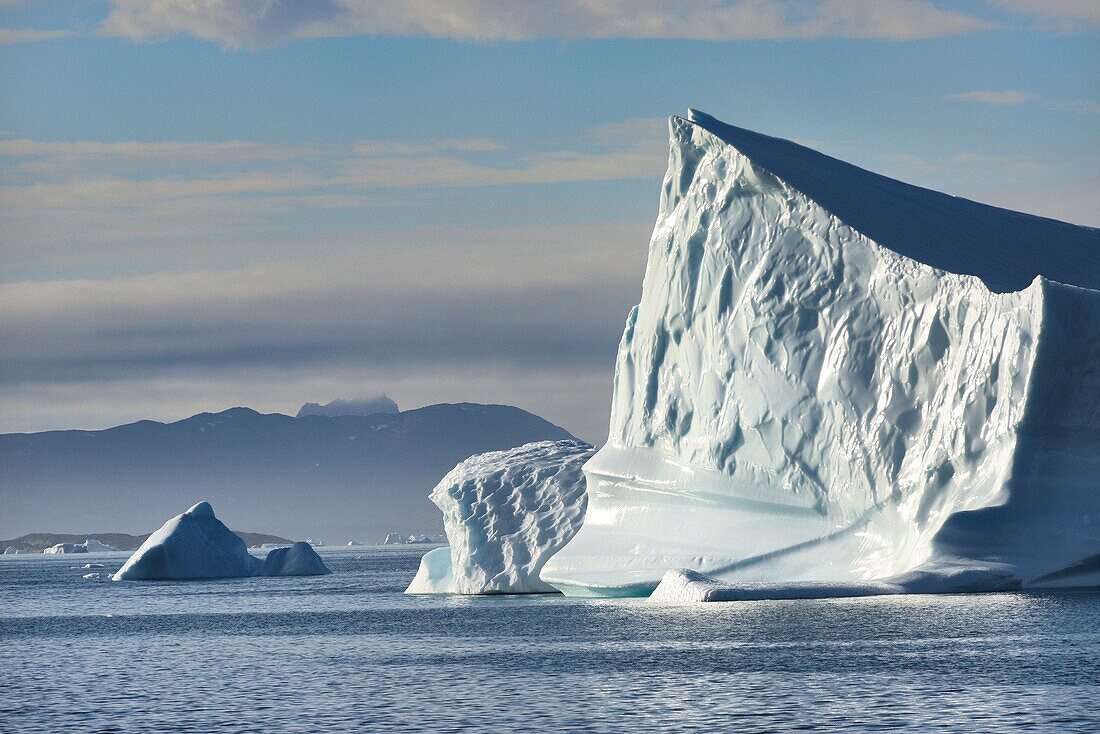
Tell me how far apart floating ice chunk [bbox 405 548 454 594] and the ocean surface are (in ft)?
31.1

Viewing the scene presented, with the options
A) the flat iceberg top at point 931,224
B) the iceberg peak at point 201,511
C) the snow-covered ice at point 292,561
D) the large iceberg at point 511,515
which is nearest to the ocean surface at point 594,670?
the large iceberg at point 511,515

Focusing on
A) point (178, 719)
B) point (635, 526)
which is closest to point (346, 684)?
point (178, 719)

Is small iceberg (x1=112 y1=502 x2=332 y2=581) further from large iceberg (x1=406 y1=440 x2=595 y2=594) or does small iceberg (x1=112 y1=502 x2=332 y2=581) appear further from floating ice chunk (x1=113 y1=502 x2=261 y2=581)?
large iceberg (x1=406 y1=440 x2=595 y2=594)

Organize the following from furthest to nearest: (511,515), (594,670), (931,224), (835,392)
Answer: (511,515) < (931,224) < (835,392) < (594,670)

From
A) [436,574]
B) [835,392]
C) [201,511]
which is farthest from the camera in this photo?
[201,511]

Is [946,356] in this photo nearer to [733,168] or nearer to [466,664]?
[733,168]

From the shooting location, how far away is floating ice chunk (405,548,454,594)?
43.7 m

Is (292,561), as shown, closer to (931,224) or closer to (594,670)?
(931,224)

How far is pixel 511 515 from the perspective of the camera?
1503 inches

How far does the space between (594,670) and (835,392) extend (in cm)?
1262

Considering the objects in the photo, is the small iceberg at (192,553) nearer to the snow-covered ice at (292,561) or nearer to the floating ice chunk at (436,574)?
the snow-covered ice at (292,561)

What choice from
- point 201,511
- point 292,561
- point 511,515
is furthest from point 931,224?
point 292,561

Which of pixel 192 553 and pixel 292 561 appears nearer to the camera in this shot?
pixel 192 553

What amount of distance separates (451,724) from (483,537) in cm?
2327
